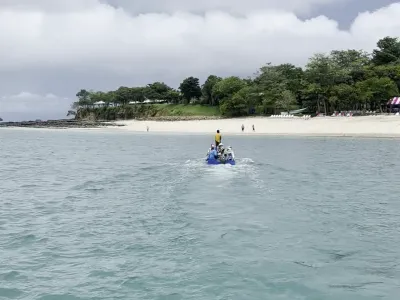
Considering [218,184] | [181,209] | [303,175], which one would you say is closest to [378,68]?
[303,175]

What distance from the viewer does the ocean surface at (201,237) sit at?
11.2 m

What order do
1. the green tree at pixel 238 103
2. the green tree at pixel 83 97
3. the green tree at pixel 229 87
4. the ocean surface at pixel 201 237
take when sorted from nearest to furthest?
the ocean surface at pixel 201 237 < the green tree at pixel 238 103 < the green tree at pixel 229 87 < the green tree at pixel 83 97

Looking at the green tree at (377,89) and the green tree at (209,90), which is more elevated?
the green tree at (209,90)

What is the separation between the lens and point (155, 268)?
12.4 m

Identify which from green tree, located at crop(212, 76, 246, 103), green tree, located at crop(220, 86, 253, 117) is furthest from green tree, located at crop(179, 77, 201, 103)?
green tree, located at crop(220, 86, 253, 117)

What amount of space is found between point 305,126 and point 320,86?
1675 centimetres

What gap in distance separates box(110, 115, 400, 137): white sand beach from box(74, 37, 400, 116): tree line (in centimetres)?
887

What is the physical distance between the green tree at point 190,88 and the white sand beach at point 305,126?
32.7m

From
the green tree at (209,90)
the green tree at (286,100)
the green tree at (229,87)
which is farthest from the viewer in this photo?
the green tree at (209,90)

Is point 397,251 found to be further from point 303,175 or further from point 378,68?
point 378,68

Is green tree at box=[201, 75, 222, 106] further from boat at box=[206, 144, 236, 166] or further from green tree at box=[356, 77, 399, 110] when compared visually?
boat at box=[206, 144, 236, 166]

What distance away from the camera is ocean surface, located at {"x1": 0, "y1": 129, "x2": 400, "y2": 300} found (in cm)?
1116

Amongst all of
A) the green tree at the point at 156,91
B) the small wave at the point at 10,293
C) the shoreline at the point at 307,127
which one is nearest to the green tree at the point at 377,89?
the shoreline at the point at 307,127

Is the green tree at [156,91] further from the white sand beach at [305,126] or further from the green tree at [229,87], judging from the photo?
the white sand beach at [305,126]
